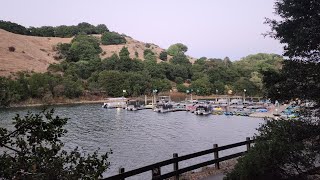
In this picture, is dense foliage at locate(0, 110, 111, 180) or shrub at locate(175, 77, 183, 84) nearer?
dense foliage at locate(0, 110, 111, 180)

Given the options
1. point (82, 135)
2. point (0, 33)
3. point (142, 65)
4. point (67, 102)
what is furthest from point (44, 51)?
point (82, 135)

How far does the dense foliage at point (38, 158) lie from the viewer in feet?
14.4

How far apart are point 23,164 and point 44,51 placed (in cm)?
17847

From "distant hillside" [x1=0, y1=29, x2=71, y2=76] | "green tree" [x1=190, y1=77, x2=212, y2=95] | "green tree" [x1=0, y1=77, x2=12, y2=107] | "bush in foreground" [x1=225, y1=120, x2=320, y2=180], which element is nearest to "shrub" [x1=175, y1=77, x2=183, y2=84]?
"green tree" [x1=190, y1=77, x2=212, y2=95]

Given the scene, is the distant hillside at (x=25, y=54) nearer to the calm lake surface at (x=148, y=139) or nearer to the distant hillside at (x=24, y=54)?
the distant hillside at (x=24, y=54)

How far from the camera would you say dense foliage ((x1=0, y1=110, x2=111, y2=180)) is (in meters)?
4.39

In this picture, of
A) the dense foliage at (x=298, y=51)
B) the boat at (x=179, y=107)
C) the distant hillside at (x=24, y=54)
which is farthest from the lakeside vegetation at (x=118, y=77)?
the dense foliage at (x=298, y=51)

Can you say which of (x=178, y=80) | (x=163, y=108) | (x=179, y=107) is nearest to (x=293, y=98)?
(x=163, y=108)

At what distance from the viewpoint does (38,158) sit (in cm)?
464

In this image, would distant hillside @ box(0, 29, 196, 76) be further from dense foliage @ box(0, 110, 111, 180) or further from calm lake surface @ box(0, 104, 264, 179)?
dense foliage @ box(0, 110, 111, 180)

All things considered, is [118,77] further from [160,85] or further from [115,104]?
[115,104]

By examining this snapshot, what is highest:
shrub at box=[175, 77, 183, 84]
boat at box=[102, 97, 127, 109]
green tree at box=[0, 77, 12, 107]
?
shrub at box=[175, 77, 183, 84]

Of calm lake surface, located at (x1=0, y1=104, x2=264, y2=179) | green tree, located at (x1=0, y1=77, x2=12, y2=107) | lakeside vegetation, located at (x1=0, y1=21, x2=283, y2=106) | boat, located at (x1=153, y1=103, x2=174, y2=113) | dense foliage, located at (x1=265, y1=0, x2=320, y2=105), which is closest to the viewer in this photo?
green tree, located at (x1=0, y1=77, x2=12, y2=107)

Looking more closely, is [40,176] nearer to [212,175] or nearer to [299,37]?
[299,37]
